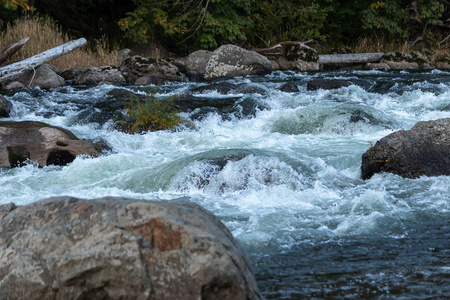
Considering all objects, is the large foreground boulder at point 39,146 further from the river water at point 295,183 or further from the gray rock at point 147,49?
A: the gray rock at point 147,49

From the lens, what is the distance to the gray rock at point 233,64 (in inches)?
632

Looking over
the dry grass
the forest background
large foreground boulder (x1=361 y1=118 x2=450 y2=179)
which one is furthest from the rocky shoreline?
large foreground boulder (x1=361 y1=118 x2=450 y2=179)

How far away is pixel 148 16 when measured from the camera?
63.0 ft

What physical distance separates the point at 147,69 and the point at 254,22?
780cm

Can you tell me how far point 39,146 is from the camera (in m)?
7.47

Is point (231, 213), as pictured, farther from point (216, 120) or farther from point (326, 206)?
point (216, 120)

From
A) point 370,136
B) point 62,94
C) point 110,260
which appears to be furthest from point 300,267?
point 62,94

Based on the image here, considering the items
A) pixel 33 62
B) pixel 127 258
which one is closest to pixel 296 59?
pixel 33 62

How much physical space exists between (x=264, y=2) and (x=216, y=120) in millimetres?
12981

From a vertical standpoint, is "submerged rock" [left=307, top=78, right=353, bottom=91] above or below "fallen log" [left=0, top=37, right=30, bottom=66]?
below

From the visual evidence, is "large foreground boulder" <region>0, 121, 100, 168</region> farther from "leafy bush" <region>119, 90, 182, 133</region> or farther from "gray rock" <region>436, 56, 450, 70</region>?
"gray rock" <region>436, 56, 450, 70</region>

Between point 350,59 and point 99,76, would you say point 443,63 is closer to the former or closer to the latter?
point 350,59

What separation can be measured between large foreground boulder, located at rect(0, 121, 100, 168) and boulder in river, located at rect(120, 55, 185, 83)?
6958 millimetres

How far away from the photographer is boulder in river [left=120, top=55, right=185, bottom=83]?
14781mm
